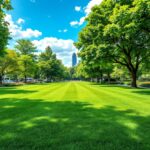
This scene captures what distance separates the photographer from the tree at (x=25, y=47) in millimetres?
74312

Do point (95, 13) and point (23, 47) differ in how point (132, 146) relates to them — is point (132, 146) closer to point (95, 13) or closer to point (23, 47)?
point (95, 13)

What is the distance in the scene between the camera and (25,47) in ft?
248

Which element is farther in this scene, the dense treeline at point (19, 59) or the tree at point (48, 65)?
the tree at point (48, 65)

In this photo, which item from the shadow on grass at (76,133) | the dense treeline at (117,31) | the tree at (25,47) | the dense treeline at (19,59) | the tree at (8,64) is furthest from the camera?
the tree at (25,47)

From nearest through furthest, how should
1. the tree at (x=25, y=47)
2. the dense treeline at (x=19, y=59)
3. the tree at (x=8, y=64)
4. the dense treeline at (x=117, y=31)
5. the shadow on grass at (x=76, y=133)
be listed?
the shadow on grass at (x=76, y=133) < the dense treeline at (x=117, y=31) < the dense treeline at (x=19, y=59) < the tree at (x=8, y=64) < the tree at (x=25, y=47)

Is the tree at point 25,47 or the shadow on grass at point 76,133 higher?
the tree at point 25,47

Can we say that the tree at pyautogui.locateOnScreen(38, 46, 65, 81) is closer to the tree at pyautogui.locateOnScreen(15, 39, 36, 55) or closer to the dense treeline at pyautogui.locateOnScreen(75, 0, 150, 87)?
the tree at pyautogui.locateOnScreen(15, 39, 36, 55)

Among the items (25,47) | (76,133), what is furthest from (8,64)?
(76,133)

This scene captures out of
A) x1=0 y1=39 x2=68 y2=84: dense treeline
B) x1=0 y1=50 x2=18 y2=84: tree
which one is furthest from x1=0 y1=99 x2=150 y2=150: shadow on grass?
x1=0 y1=50 x2=18 y2=84: tree

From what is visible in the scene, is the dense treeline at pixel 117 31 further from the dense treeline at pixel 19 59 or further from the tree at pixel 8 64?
the tree at pixel 8 64

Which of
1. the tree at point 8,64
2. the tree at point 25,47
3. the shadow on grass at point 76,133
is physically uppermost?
the tree at point 25,47

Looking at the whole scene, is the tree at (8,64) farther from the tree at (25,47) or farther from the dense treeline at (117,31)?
the tree at (25,47)

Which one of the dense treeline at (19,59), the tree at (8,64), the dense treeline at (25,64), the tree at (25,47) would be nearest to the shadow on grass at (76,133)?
the dense treeline at (19,59)

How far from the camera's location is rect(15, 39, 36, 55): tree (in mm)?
74312
